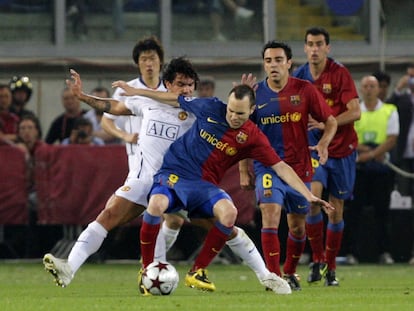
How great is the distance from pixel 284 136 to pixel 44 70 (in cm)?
988

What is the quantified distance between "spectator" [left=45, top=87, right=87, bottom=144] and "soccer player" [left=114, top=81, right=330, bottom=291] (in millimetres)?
7873

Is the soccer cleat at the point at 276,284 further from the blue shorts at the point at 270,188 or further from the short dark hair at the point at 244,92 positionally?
the short dark hair at the point at 244,92

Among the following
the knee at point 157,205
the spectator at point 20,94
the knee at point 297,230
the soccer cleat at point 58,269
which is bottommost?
the soccer cleat at point 58,269

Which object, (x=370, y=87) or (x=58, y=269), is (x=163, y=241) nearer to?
(x=58, y=269)

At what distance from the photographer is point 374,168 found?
2008 centimetres

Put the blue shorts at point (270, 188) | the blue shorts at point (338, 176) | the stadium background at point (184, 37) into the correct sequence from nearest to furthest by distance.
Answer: the blue shorts at point (270, 188) → the blue shorts at point (338, 176) → the stadium background at point (184, 37)

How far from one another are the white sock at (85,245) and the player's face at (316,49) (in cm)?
302

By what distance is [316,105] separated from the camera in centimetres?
1402

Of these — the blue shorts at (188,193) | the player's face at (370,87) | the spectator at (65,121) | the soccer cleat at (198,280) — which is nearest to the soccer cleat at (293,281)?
the soccer cleat at (198,280)

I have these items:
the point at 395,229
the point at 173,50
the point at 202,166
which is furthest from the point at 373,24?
the point at 202,166

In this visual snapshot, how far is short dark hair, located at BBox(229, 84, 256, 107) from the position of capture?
12.6 m

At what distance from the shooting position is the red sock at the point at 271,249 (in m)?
13.4

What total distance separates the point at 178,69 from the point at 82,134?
6885 millimetres

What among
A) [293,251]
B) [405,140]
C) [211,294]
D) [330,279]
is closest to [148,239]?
[211,294]
